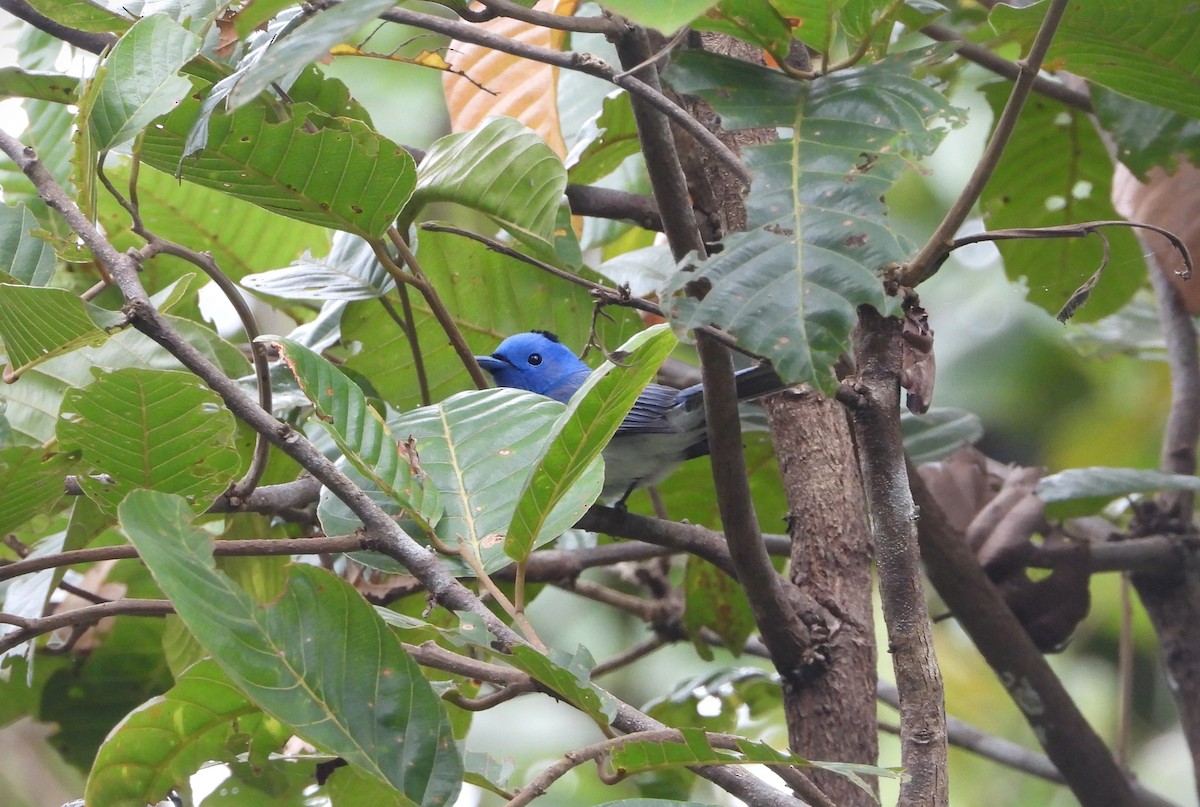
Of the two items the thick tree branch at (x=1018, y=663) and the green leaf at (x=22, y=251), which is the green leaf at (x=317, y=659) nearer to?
the green leaf at (x=22, y=251)

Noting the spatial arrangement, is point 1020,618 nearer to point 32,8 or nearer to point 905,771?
point 905,771

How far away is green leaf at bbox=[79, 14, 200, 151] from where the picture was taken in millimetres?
1521

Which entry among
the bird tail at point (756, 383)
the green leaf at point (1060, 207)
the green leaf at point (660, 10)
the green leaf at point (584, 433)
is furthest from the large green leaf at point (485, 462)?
the green leaf at point (1060, 207)

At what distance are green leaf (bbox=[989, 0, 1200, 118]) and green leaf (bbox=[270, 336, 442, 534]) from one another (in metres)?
1.16

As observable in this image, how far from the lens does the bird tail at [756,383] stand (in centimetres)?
241

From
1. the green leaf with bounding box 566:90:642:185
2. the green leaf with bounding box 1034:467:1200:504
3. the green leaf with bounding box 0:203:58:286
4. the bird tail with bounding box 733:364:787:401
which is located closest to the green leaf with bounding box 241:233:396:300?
the green leaf with bounding box 0:203:58:286

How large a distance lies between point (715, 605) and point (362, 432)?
4.98 ft

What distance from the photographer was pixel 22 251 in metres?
1.73

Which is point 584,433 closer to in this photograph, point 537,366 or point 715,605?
point 715,605

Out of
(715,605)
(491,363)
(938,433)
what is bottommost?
(715,605)

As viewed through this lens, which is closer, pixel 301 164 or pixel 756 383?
pixel 301 164

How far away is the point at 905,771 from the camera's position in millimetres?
1326

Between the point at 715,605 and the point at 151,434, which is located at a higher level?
the point at 151,434

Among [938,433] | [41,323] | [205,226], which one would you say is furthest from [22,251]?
[938,433]
